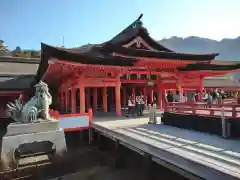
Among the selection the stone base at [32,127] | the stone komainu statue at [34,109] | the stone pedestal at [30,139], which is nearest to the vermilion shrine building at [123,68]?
the stone komainu statue at [34,109]

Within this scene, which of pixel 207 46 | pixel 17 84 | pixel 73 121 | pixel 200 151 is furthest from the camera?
pixel 207 46

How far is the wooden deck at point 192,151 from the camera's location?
4.47m

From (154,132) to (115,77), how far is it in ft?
21.2

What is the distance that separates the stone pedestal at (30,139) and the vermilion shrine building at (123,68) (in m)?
3.02

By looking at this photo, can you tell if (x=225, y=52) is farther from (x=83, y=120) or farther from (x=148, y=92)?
(x=83, y=120)

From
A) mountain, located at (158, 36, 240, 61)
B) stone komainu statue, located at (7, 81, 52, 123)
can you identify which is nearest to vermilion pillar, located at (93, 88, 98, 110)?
stone komainu statue, located at (7, 81, 52, 123)

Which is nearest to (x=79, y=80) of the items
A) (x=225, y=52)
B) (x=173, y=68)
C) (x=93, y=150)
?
(x=93, y=150)

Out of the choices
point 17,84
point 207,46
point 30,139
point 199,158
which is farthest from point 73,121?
point 207,46

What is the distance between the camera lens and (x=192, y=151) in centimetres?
569

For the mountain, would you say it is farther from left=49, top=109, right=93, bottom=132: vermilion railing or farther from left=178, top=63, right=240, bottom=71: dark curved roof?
left=49, top=109, right=93, bottom=132: vermilion railing

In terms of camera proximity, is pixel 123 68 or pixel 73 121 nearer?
pixel 73 121

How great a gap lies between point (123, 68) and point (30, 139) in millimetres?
6716

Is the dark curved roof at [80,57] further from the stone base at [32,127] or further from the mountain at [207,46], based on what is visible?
the mountain at [207,46]

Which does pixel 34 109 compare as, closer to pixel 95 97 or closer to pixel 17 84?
pixel 95 97
